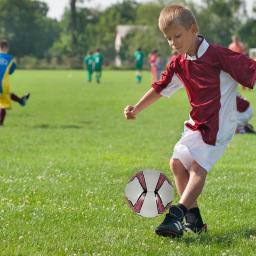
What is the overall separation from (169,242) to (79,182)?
10.6 ft

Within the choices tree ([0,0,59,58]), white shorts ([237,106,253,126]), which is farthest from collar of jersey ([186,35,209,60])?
tree ([0,0,59,58])

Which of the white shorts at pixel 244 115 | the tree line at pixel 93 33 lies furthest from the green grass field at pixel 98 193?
the tree line at pixel 93 33

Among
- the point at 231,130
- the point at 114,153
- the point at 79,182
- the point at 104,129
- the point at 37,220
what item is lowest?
the point at 104,129

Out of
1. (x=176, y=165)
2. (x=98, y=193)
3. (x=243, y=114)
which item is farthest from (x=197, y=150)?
(x=243, y=114)

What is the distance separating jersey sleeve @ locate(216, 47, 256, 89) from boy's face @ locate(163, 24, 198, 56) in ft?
0.96

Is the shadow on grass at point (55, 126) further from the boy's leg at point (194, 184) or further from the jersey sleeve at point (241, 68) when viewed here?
the jersey sleeve at point (241, 68)

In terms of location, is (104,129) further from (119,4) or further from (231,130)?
(119,4)

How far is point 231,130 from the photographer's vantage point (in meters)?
5.83

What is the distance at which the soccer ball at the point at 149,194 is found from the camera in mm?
6109

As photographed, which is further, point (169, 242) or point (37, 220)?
point (37, 220)

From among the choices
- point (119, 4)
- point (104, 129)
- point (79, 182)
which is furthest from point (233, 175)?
point (119, 4)

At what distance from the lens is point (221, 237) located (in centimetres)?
574

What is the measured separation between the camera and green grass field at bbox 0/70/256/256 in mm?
5436

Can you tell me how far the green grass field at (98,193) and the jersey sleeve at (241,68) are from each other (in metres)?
1.29
